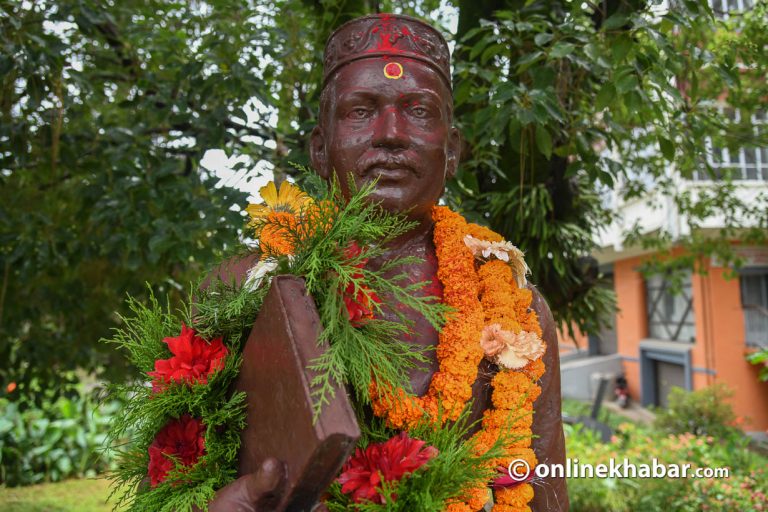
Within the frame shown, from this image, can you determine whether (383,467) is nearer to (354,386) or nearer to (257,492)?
(354,386)

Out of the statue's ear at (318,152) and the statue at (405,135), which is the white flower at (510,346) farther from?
the statue's ear at (318,152)

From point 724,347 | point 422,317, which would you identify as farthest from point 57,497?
point 724,347

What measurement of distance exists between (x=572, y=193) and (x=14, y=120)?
11.1 ft

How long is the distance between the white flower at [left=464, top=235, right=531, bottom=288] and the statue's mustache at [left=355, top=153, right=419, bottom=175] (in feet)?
1.14

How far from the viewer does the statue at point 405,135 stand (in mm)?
1739

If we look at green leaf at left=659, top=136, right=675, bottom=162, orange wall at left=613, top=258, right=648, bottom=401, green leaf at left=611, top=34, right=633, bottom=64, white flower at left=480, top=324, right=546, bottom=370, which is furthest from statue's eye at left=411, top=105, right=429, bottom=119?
orange wall at left=613, top=258, right=648, bottom=401

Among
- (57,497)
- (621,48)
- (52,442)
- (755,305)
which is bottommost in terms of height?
(57,497)

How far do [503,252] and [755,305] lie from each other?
11.4 m

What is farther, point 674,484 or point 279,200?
point 674,484

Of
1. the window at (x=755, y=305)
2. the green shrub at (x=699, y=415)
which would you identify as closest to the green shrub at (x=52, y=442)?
the green shrub at (x=699, y=415)

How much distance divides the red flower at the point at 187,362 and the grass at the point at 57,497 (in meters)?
5.36

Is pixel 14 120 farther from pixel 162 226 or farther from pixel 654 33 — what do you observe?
pixel 654 33

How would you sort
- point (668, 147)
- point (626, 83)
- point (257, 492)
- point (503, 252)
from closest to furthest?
point (257, 492), point (503, 252), point (626, 83), point (668, 147)

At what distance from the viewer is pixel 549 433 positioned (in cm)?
181
